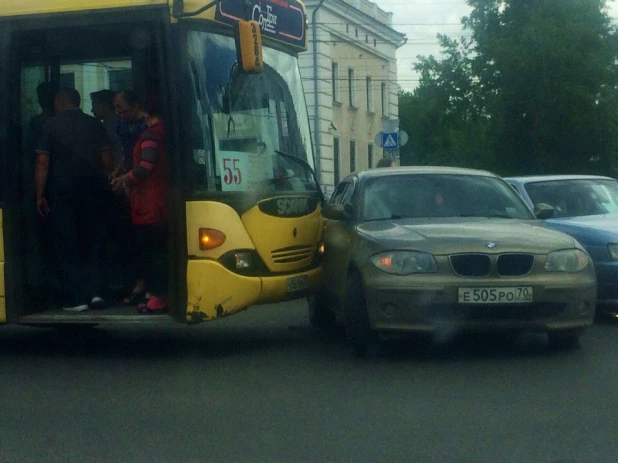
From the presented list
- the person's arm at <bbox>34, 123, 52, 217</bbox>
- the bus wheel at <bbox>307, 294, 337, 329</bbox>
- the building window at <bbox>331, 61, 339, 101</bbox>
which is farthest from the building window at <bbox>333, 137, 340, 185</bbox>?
the person's arm at <bbox>34, 123, 52, 217</bbox>

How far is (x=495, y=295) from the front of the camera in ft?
28.5

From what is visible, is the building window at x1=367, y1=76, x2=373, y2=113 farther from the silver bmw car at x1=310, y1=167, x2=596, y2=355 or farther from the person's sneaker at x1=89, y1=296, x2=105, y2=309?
the silver bmw car at x1=310, y1=167, x2=596, y2=355

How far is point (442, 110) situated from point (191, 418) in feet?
168

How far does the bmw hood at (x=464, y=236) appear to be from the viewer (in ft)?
28.9

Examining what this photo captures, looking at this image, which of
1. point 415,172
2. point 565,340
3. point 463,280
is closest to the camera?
point 463,280

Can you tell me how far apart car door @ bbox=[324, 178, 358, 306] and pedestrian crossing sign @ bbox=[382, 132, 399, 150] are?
16307 millimetres

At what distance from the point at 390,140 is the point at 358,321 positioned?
741 inches

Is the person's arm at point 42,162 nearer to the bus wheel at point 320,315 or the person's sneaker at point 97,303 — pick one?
the person's sneaker at point 97,303

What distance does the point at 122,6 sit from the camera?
367 inches

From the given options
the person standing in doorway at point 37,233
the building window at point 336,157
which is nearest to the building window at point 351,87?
the building window at point 336,157

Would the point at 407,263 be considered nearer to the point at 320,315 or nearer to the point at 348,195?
the point at 348,195

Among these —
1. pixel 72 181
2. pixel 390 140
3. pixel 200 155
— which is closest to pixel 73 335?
pixel 72 181

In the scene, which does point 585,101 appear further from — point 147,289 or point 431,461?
point 431,461

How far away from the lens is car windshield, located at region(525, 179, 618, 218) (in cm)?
1294
